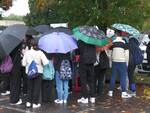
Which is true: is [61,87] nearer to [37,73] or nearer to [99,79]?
[37,73]

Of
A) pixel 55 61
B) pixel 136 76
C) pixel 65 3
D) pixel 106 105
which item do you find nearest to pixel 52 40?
pixel 55 61

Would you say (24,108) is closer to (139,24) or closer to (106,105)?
(106,105)

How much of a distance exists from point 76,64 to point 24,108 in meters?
2.31

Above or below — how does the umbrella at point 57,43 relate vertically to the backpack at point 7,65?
above

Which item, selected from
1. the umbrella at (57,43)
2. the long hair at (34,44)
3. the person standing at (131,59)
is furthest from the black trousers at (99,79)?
the long hair at (34,44)

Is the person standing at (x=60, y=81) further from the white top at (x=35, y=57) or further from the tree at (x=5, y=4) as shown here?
the tree at (x=5, y=4)

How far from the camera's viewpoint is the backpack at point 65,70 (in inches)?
436

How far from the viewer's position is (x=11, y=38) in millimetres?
10758

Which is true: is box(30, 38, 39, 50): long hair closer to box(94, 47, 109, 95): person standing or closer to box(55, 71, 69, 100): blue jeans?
box(55, 71, 69, 100): blue jeans

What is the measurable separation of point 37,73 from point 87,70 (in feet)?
4.72

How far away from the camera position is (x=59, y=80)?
1123 centimetres

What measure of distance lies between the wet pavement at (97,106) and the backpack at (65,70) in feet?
2.39

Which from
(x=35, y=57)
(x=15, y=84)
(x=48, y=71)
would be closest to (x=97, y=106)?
(x=48, y=71)

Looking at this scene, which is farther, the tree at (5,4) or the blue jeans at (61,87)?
the tree at (5,4)
